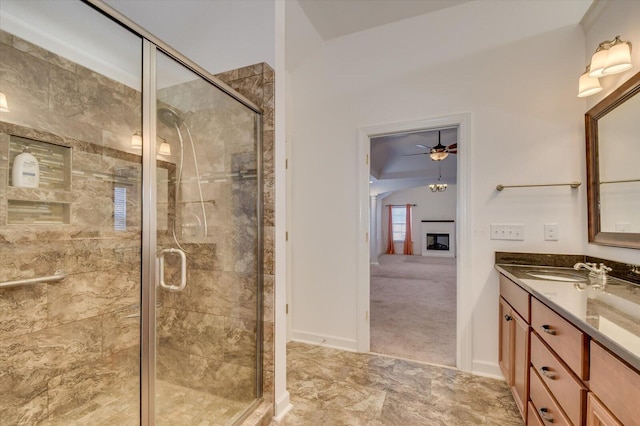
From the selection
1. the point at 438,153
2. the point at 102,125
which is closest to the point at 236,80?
the point at 102,125

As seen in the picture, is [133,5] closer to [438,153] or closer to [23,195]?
Result: [23,195]

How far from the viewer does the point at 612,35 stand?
171cm

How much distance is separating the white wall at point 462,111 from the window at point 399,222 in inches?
361

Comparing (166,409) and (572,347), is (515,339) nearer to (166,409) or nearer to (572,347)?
(572,347)

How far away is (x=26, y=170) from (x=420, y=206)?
36.2 ft

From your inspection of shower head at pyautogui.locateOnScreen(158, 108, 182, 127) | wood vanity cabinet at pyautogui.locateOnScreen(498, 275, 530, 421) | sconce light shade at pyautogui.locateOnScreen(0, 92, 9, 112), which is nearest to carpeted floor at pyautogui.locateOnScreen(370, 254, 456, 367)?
wood vanity cabinet at pyautogui.locateOnScreen(498, 275, 530, 421)

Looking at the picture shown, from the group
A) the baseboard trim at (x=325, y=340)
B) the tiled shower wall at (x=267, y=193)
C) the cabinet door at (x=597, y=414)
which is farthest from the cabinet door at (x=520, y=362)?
the tiled shower wall at (x=267, y=193)

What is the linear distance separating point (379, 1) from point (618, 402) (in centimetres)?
269

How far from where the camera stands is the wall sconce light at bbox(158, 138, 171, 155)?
1.48m

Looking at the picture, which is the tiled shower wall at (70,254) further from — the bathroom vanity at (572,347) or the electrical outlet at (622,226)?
the electrical outlet at (622,226)

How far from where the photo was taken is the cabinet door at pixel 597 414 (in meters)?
0.79

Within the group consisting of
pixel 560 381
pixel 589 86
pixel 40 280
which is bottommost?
pixel 560 381

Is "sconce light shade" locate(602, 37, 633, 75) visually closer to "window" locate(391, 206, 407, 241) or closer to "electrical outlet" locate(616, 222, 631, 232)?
"electrical outlet" locate(616, 222, 631, 232)

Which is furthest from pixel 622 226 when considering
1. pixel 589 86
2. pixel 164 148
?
pixel 164 148
